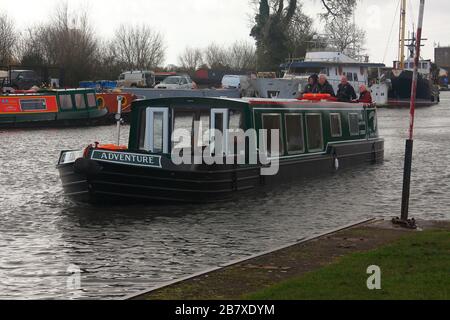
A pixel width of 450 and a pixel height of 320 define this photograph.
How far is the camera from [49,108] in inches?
1606

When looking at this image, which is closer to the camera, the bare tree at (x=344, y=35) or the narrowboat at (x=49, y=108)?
the narrowboat at (x=49, y=108)

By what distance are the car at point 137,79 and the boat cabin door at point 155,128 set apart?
42.7 m

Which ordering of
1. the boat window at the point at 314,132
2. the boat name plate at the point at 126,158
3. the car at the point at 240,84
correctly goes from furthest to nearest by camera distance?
the car at the point at 240,84 → the boat window at the point at 314,132 → the boat name plate at the point at 126,158

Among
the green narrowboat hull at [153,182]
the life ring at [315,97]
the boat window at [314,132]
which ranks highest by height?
the life ring at [315,97]

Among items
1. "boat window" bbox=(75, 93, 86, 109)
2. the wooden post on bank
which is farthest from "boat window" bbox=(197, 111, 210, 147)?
"boat window" bbox=(75, 93, 86, 109)

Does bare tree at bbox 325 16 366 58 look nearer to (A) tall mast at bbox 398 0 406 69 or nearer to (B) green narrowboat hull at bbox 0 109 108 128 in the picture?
(A) tall mast at bbox 398 0 406 69

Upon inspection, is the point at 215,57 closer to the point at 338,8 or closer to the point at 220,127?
the point at 338,8

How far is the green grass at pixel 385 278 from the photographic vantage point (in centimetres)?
813

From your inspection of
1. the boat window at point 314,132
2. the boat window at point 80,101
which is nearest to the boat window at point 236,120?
the boat window at point 314,132

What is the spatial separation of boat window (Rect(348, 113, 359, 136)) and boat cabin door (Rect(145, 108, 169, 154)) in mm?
7583

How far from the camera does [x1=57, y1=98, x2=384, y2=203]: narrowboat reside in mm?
15703

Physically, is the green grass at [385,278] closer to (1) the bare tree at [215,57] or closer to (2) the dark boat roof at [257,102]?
(2) the dark boat roof at [257,102]

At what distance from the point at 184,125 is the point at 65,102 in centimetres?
2503

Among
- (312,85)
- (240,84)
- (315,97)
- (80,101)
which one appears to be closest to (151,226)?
(315,97)
